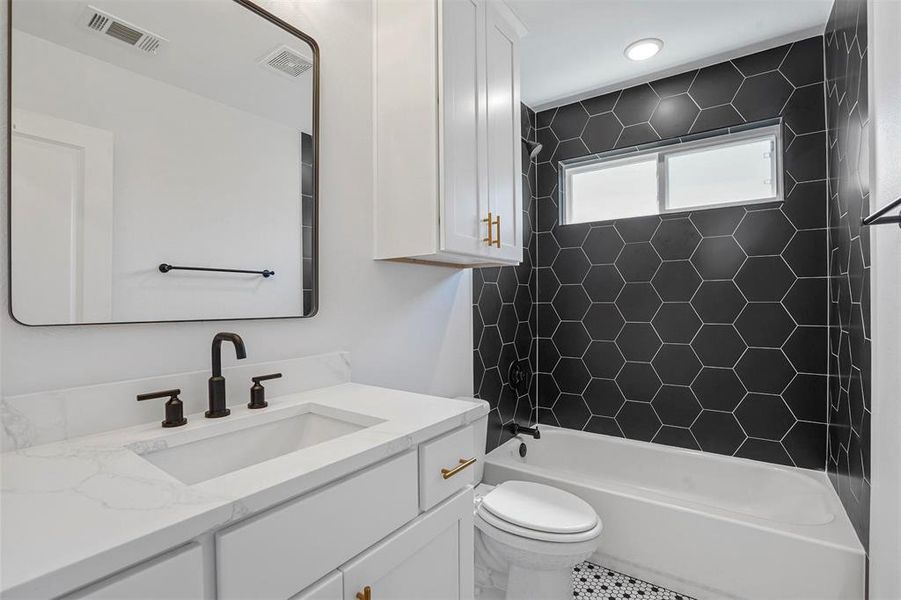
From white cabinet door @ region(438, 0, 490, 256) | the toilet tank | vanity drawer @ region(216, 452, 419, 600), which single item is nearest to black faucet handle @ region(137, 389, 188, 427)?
vanity drawer @ region(216, 452, 419, 600)

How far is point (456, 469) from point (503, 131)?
137cm

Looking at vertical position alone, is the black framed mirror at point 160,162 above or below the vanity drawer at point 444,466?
above

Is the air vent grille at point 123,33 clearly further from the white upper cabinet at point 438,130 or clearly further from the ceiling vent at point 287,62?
the white upper cabinet at point 438,130

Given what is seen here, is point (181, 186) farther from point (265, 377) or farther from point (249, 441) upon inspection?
point (249, 441)

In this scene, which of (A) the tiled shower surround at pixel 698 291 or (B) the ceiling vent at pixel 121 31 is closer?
(B) the ceiling vent at pixel 121 31

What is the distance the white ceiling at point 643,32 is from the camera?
201 cm

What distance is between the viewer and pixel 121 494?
63 centimetres

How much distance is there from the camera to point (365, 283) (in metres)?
1.62

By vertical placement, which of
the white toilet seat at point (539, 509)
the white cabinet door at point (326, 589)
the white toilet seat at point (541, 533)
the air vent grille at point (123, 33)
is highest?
the air vent grille at point (123, 33)

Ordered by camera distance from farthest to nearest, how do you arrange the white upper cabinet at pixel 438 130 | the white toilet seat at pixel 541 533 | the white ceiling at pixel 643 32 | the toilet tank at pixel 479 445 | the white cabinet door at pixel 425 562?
1. the toilet tank at pixel 479 445
2. the white ceiling at pixel 643 32
3. the white toilet seat at pixel 541 533
4. the white upper cabinet at pixel 438 130
5. the white cabinet door at pixel 425 562

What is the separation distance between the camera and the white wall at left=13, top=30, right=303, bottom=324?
37.6 inches

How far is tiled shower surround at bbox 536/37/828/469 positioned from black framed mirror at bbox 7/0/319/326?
1957 millimetres

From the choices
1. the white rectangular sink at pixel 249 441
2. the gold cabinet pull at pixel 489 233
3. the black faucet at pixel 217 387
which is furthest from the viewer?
the gold cabinet pull at pixel 489 233

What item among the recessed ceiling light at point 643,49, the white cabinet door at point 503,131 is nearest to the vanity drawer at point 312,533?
the white cabinet door at point 503,131
